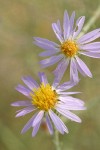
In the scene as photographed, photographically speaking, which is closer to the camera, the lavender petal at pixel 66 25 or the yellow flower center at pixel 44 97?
the lavender petal at pixel 66 25

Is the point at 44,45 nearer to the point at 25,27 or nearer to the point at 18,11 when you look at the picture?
the point at 25,27

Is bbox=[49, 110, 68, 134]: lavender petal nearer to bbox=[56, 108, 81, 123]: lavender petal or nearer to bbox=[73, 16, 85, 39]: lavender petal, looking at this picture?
bbox=[56, 108, 81, 123]: lavender petal

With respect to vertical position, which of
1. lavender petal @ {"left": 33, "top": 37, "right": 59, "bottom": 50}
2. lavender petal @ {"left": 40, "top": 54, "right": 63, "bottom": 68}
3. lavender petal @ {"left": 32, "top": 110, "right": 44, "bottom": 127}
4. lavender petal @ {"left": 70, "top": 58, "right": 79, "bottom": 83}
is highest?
lavender petal @ {"left": 33, "top": 37, "right": 59, "bottom": 50}

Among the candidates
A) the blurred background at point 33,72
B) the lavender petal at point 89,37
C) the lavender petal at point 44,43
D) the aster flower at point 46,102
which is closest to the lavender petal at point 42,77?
the aster flower at point 46,102

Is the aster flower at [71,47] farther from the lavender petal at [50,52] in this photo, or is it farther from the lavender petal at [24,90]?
the lavender petal at [24,90]

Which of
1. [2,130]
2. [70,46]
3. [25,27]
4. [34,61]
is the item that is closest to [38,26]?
[25,27]

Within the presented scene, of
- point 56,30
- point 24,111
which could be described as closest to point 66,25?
point 56,30

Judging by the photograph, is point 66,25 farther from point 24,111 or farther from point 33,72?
point 33,72

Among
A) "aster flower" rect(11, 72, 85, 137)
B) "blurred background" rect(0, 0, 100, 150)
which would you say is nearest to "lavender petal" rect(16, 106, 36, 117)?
"aster flower" rect(11, 72, 85, 137)
